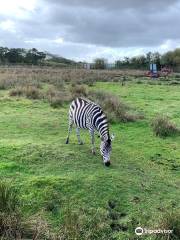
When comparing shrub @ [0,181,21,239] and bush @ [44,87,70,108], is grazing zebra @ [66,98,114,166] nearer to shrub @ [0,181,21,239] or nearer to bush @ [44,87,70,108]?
shrub @ [0,181,21,239]

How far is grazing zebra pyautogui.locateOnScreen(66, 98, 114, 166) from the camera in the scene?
37.4 ft

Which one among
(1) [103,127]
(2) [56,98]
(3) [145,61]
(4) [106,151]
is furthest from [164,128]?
(3) [145,61]

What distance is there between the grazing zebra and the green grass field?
372 millimetres

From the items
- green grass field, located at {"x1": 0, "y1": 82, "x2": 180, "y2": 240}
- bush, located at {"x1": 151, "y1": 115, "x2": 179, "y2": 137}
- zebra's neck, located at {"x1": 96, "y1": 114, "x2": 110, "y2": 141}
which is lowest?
green grass field, located at {"x1": 0, "y1": 82, "x2": 180, "y2": 240}

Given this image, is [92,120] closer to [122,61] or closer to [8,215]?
[8,215]

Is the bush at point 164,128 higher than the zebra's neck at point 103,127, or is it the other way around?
the zebra's neck at point 103,127

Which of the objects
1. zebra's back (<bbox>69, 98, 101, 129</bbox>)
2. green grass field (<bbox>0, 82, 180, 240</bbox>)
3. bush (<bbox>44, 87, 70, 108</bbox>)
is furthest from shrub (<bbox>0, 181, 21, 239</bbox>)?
bush (<bbox>44, 87, 70, 108</bbox>)

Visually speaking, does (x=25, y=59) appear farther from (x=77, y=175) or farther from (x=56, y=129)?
(x=77, y=175)

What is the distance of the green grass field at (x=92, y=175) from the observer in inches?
331

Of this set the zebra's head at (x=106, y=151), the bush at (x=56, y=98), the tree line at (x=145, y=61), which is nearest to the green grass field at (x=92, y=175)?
the zebra's head at (x=106, y=151)

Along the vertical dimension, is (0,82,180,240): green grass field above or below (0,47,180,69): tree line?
below

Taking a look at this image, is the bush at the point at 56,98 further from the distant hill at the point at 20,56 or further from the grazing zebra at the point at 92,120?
the distant hill at the point at 20,56

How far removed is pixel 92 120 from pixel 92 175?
2.62 metres

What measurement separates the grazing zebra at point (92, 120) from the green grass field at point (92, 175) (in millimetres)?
372
